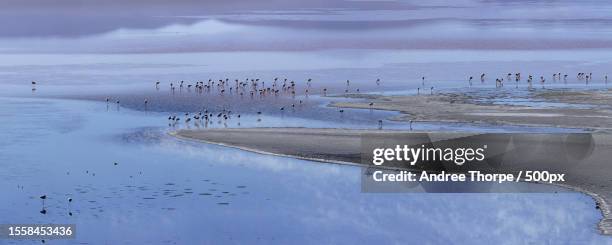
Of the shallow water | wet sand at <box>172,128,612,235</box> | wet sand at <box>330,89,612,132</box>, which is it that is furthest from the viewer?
wet sand at <box>330,89,612,132</box>

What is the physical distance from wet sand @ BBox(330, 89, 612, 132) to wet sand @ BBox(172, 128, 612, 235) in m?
8.31

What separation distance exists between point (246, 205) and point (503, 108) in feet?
116

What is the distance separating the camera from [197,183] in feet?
119

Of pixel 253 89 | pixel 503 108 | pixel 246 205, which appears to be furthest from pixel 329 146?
pixel 253 89

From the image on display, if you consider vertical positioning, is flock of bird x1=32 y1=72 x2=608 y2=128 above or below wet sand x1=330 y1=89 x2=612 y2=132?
A: above

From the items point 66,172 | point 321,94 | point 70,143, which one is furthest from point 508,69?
point 66,172

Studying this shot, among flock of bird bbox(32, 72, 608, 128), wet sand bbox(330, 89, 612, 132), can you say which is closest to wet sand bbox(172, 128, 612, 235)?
wet sand bbox(330, 89, 612, 132)

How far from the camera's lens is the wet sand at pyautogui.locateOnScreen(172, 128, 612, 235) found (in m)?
33.6

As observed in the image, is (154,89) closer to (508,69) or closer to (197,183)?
(508,69)

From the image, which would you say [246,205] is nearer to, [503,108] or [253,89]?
[503,108]

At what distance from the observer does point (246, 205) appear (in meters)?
32.5

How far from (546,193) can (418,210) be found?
4.71 m

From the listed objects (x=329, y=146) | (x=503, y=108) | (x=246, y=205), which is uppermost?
(x=503, y=108)

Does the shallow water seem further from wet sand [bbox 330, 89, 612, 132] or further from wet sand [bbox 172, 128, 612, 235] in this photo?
wet sand [bbox 330, 89, 612, 132]
